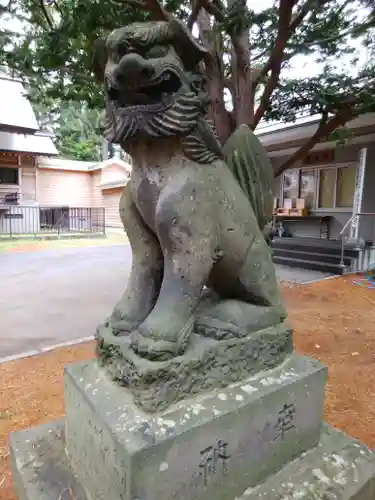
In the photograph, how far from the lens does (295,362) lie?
1.42 m

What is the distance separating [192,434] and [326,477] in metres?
0.60

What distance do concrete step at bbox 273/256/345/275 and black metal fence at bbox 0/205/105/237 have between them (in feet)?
26.4

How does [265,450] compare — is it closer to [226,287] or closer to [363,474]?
[363,474]

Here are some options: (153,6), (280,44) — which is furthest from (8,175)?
(280,44)

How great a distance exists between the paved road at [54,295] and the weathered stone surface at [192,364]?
2.20 metres

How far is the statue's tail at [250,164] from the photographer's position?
137 centimetres

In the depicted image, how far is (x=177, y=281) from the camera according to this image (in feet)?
3.75

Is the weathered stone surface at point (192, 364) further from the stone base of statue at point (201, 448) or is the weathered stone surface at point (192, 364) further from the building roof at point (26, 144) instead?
the building roof at point (26, 144)

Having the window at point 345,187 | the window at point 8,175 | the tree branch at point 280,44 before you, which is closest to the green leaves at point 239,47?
the tree branch at point 280,44

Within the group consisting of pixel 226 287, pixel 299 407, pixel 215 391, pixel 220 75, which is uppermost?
pixel 220 75

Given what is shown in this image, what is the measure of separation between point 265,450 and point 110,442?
0.56 m

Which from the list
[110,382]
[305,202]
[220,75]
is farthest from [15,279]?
[305,202]

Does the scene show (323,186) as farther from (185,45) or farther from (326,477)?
(185,45)

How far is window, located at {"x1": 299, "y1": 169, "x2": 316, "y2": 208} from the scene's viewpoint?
30.2 ft
